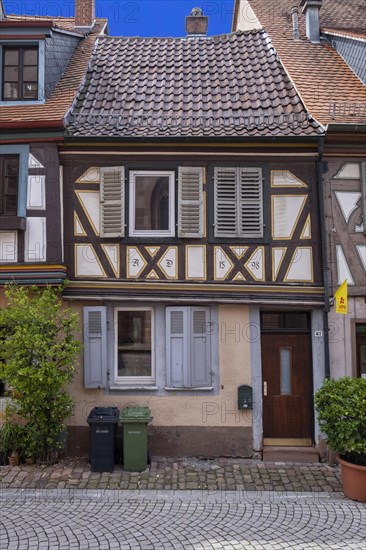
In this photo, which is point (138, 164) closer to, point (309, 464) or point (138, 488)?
point (138, 488)

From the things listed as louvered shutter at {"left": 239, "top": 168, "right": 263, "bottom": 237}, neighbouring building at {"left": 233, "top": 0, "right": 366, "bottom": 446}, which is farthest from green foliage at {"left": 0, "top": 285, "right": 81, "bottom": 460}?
neighbouring building at {"left": 233, "top": 0, "right": 366, "bottom": 446}

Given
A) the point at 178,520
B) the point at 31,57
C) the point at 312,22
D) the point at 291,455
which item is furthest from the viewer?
the point at 312,22

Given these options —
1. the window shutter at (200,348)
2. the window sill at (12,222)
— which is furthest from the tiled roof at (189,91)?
the window shutter at (200,348)

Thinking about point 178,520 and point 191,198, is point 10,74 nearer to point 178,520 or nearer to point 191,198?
point 191,198

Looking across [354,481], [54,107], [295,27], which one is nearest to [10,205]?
[54,107]

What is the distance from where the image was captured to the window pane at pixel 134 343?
31.3 feet

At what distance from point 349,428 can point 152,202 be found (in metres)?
5.34

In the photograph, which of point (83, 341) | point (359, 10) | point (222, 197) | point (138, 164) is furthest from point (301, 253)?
point (359, 10)

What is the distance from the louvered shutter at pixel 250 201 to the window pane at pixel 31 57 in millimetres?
4854

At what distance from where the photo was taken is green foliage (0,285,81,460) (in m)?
8.16

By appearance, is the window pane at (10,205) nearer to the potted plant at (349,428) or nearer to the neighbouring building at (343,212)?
the neighbouring building at (343,212)

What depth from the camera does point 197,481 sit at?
26.6 feet

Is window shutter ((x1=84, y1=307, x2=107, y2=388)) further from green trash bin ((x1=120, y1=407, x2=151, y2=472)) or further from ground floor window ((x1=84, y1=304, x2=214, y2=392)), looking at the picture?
green trash bin ((x1=120, y1=407, x2=151, y2=472))

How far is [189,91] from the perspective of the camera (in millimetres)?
10852
